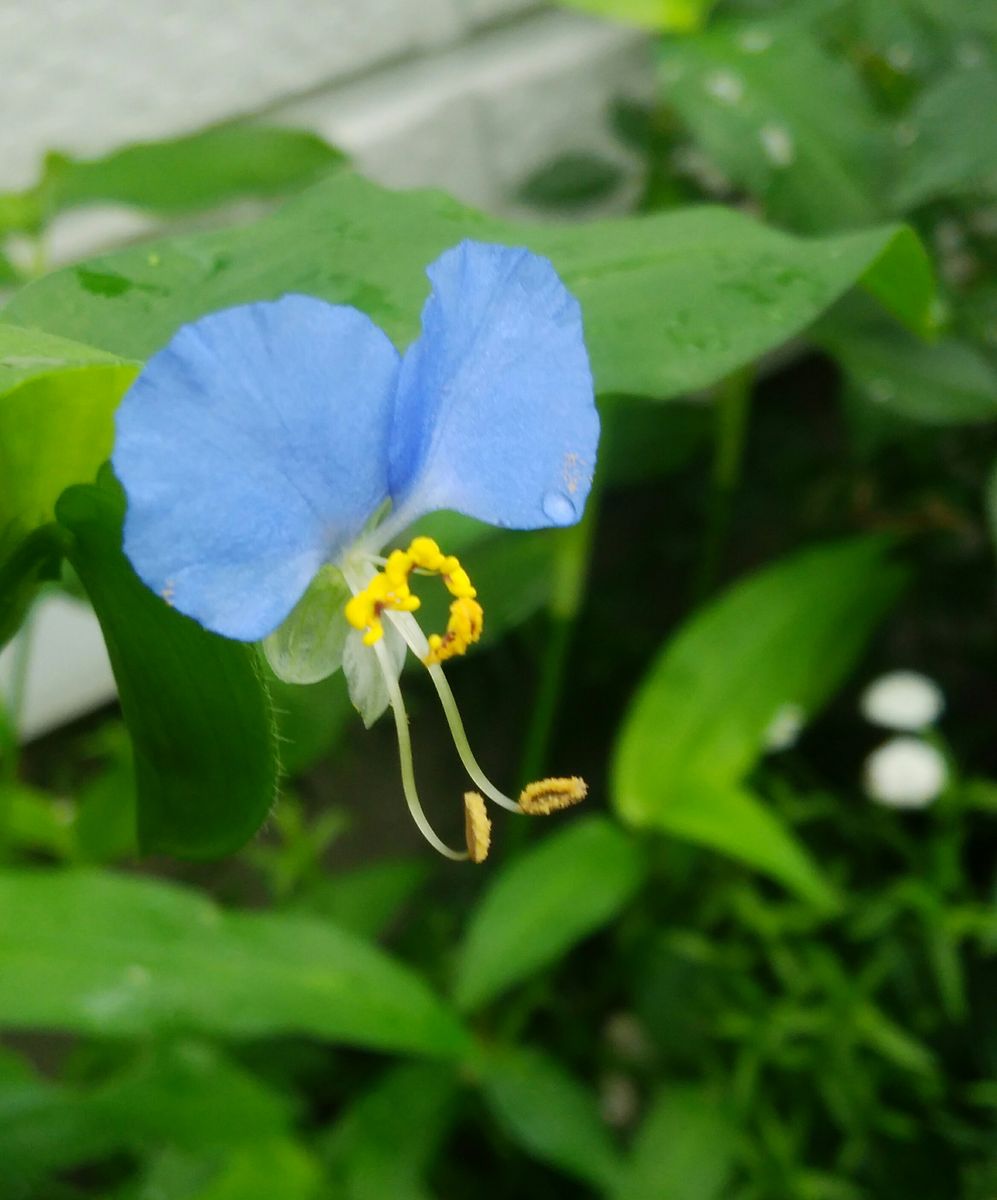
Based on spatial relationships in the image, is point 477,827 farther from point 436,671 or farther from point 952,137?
point 952,137

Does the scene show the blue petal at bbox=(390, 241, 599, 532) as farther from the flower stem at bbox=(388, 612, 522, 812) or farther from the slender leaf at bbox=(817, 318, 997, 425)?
the slender leaf at bbox=(817, 318, 997, 425)

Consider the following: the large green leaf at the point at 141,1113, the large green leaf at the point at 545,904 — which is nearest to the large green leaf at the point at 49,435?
the large green leaf at the point at 141,1113

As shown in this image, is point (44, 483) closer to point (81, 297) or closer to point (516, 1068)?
point (81, 297)

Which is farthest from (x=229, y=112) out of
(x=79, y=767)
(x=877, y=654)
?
(x=877, y=654)

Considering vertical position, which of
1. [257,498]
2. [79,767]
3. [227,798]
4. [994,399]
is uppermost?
[257,498]

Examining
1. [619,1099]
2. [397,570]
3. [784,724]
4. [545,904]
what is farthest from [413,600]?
[619,1099]

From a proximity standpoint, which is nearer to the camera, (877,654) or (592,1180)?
(592,1180)
